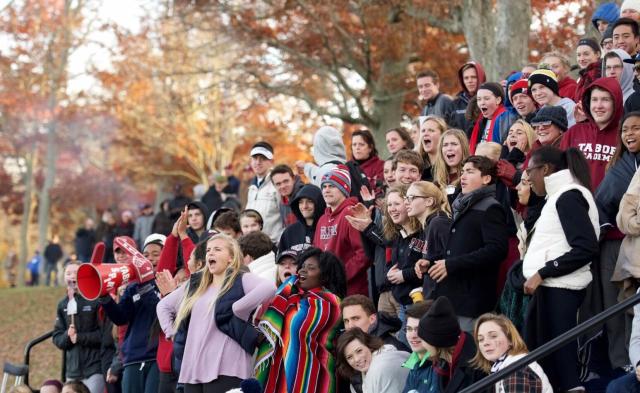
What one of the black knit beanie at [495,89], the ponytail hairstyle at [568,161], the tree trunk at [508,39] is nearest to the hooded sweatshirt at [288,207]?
the black knit beanie at [495,89]

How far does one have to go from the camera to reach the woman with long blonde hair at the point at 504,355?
6.50 meters

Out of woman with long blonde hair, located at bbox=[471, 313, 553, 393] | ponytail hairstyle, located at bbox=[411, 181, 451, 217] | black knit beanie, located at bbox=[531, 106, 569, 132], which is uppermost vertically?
black knit beanie, located at bbox=[531, 106, 569, 132]

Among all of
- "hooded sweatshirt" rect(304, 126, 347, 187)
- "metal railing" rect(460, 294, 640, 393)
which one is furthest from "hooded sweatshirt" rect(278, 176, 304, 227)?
"metal railing" rect(460, 294, 640, 393)

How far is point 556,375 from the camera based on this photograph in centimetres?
697

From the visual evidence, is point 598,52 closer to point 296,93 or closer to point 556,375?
point 556,375

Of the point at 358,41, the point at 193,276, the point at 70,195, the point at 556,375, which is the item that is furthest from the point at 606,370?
the point at 70,195

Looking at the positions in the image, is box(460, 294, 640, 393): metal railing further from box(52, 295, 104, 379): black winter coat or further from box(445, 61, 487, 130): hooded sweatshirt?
box(52, 295, 104, 379): black winter coat

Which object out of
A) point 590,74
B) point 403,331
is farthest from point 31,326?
point 403,331

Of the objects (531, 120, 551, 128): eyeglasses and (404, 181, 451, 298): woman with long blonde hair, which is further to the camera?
(531, 120, 551, 128): eyeglasses

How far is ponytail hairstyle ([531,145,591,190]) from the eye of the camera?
23.6ft

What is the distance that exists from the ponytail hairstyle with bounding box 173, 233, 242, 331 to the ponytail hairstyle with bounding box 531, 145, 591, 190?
2608 millimetres

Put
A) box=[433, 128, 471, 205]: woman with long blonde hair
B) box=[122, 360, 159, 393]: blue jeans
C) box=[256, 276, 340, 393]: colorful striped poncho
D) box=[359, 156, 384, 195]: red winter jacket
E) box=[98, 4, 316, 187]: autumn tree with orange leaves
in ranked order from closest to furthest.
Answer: box=[256, 276, 340, 393]: colorful striped poncho
box=[433, 128, 471, 205]: woman with long blonde hair
box=[122, 360, 159, 393]: blue jeans
box=[359, 156, 384, 195]: red winter jacket
box=[98, 4, 316, 187]: autumn tree with orange leaves

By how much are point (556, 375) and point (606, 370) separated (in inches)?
25.2

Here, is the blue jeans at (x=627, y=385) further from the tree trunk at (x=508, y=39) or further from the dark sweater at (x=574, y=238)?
the tree trunk at (x=508, y=39)
